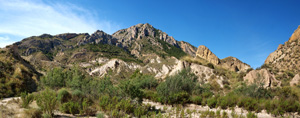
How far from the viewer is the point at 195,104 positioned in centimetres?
1343

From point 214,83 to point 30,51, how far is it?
137 m

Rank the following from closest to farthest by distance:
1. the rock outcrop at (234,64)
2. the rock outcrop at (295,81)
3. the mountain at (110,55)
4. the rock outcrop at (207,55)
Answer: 1. the rock outcrop at (295,81)
2. the rock outcrop at (234,64)
3. the rock outcrop at (207,55)
4. the mountain at (110,55)

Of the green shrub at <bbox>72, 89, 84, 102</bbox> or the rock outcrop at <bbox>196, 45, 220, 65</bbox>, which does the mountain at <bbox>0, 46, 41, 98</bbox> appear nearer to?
the green shrub at <bbox>72, 89, 84, 102</bbox>

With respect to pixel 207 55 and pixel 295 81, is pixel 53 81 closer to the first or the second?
pixel 295 81

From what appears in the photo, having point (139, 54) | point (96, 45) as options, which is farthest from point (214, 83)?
point (96, 45)

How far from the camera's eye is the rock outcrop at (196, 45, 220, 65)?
36625 millimetres

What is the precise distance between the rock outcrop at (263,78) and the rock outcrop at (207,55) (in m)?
15.5

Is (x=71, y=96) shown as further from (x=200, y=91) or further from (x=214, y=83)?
(x=214, y=83)

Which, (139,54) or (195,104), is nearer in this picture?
(195,104)

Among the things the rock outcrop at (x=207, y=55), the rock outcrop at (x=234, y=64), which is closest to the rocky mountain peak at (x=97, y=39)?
the rock outcrop at (x=207, y=55)

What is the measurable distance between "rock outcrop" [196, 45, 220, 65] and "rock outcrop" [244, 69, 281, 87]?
50.7ft

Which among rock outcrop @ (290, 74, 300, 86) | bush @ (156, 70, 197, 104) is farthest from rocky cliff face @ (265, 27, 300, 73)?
bush @ (156, 70, 197, 104)

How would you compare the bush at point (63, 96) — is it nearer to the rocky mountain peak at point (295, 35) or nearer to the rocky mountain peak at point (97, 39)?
the rocky mountain peak at point (295, 35)

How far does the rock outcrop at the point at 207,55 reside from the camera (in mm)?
36625
